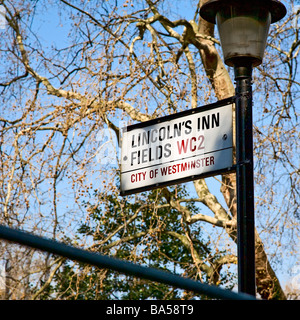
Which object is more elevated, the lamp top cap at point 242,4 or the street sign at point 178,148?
the lamp top cap at point 242,4

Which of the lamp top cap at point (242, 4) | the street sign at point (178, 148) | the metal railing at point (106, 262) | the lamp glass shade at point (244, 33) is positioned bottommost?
the metal railing at point (106, 262)

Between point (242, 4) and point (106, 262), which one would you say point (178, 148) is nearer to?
point (242, 4)

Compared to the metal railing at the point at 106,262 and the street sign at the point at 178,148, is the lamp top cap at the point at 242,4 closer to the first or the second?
the street sign at the point at 178,148

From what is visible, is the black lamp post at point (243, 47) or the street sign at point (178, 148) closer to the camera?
the black lamp post at point (243, 47)

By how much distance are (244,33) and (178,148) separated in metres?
0.92

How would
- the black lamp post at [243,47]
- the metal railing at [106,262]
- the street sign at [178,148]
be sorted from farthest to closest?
the street sign at [178,148], the black lamp post at [243,47], the metal railing at [106,262]

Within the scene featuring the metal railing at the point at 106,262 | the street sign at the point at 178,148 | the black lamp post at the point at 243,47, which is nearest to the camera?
the metal railing at the point at 106,262

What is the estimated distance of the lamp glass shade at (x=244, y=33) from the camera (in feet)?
15.3

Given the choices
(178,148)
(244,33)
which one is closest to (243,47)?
(244,33)

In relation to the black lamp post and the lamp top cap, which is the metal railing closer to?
the black lamp post

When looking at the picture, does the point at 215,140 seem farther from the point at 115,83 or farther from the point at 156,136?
the point at 115,83

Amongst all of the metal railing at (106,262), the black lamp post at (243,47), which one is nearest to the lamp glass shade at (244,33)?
the black lamp post at (243,47)

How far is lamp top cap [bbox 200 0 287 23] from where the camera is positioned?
15.3 ft
